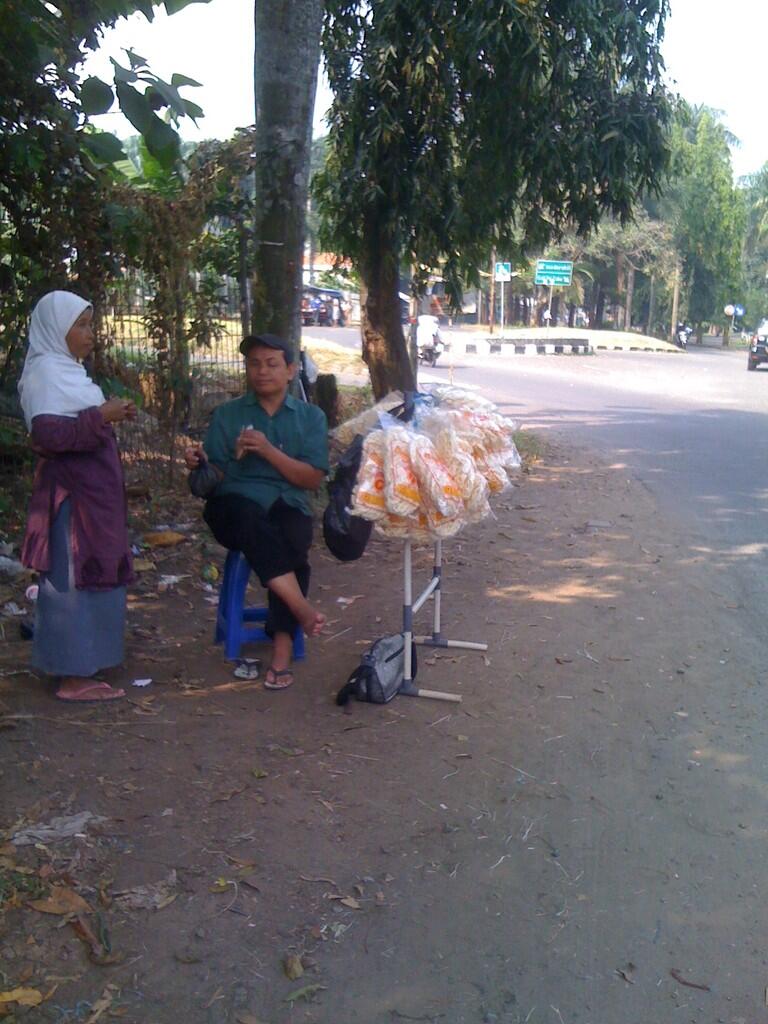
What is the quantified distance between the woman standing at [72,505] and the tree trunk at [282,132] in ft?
9.06

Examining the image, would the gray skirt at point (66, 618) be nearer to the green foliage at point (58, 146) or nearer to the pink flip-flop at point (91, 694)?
the pink flip-flop at point (91, 694)

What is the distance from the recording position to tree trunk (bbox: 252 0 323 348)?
22.5 ft

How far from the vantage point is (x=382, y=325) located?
11.6m

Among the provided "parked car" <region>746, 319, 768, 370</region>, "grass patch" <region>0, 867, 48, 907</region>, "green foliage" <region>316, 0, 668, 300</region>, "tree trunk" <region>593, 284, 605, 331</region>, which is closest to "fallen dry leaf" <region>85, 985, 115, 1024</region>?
"grass patch" <region>0, 867, 48, 907</region>

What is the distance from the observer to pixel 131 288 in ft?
23.4

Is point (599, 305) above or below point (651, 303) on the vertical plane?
below

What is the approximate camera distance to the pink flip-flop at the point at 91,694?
4.68 m

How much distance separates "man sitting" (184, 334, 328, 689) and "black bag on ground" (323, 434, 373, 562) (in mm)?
221

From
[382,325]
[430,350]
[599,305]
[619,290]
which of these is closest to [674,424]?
[382,325]

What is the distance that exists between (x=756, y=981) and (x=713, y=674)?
260 centimetres

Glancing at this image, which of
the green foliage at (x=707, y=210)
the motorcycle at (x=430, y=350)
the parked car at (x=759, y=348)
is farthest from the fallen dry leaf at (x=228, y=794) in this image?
the green foliage at (x=707, y=210)

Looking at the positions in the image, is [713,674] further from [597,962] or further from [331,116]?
[331,116]

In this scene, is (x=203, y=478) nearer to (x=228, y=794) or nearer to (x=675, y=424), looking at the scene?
(x=228, y=794)

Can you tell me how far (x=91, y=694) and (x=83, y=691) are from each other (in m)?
0.04
